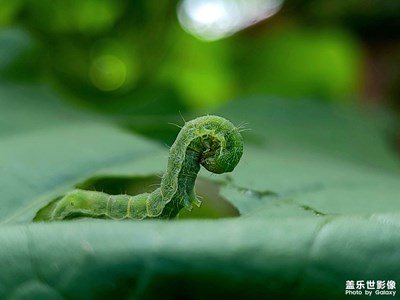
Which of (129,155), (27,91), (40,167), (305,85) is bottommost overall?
(40,167)

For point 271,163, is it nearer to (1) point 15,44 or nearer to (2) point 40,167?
(2) point 40,167

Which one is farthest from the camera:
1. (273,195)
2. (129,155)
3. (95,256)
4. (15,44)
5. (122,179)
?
(15,44)

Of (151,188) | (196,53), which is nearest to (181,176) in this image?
(151,188)

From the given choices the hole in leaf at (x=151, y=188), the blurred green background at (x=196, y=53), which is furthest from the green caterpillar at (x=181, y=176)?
the blurred green background at (x=196, y=53)

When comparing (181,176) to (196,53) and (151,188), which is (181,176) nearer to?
(151,188)

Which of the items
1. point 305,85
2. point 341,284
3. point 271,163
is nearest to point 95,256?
point 341,284

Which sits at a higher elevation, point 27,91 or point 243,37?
point 243,37
